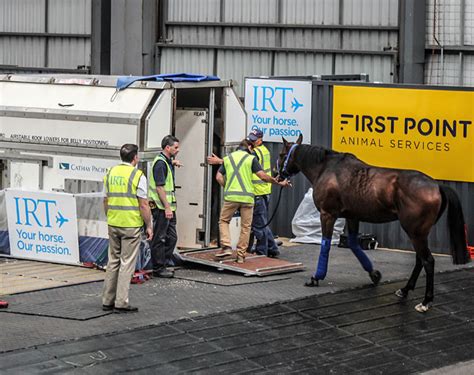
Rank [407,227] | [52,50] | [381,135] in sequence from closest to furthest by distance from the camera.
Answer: [407,227]
[381,135]
[52,50]

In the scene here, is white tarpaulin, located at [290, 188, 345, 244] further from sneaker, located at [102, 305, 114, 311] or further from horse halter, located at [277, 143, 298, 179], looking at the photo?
sneaker, located at [102, 305, 114, 311]

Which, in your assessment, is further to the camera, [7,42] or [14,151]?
[7,42]

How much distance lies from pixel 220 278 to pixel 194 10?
10.6 metres

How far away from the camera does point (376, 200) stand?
14.6 metres

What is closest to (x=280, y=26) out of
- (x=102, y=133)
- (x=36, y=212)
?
(x=102, y=133)

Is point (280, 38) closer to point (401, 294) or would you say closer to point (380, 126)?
point (380, 126)

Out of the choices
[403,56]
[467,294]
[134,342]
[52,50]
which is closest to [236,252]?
[467,294]

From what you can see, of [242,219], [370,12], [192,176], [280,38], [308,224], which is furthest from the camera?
[280,38]

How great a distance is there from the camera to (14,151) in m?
16.7

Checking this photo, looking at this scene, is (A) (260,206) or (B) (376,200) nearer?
(B) (376,200)

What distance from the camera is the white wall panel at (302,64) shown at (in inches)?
902

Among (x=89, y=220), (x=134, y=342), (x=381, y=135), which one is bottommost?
(x=134, y=342)

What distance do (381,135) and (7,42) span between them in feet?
42.6

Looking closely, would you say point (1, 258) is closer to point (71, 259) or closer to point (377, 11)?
point (71, 259)
